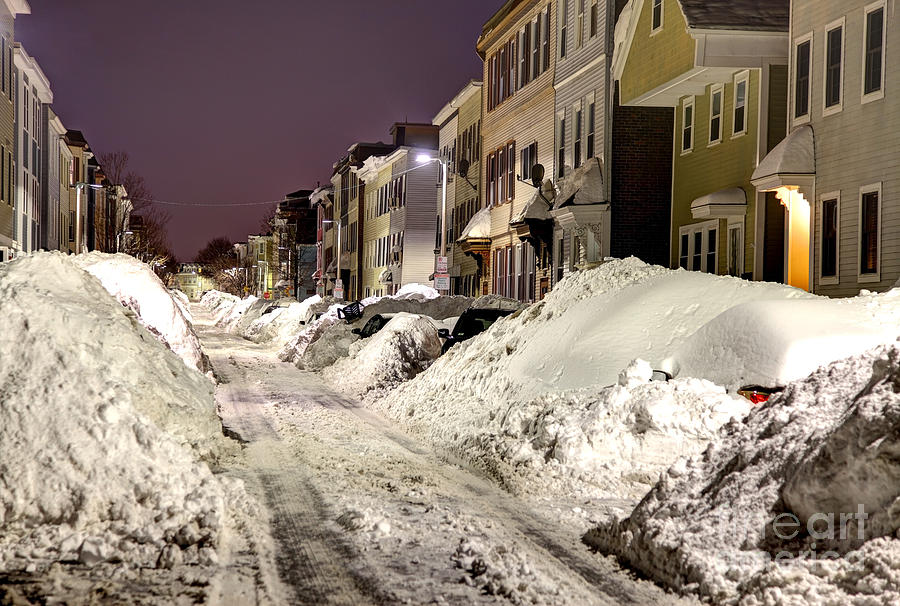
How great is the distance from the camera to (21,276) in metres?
10.1

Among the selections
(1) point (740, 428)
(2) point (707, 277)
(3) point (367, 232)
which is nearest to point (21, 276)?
(1) point (740, 428)

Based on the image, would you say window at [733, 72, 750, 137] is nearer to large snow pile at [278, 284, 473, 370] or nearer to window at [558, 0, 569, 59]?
window at [558, 0, 569, 59]

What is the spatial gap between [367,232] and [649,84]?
4873cm

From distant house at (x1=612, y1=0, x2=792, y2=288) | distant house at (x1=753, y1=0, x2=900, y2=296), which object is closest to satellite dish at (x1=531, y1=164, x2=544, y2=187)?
distant house at (x1=612, y1=0, x2=792, y2=288)

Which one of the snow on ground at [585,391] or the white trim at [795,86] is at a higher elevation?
the white trim at [795,86]

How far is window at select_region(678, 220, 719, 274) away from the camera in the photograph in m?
23.8

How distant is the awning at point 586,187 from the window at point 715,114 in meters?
4.85

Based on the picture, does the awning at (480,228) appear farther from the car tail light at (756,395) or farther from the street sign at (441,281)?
the car tail light at (756,395)

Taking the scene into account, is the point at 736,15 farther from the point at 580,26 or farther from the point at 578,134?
the point at 580,26

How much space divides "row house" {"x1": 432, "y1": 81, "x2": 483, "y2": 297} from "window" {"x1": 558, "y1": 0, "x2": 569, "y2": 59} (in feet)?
33.9

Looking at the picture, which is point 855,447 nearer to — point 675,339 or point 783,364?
point 783,364

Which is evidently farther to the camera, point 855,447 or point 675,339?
point 675,339

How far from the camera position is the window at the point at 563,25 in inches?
1238

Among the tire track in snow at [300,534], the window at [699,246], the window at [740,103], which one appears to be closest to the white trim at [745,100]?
the window at [740,103]
